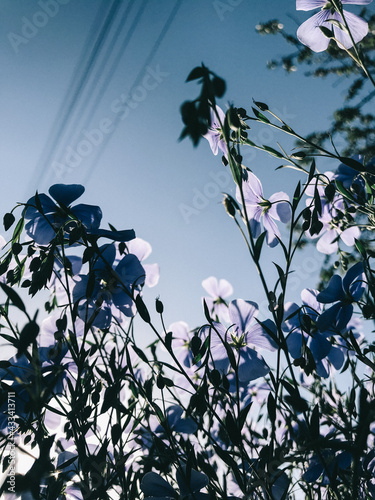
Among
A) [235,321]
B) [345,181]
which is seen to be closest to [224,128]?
[235,321]

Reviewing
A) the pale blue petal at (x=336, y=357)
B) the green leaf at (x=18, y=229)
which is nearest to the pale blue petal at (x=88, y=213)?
the green leaf at (x=18, y=229)

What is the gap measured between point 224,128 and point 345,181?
573 mm

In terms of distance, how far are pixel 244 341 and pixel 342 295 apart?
24 cm

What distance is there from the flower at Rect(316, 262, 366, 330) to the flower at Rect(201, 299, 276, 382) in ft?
0.39

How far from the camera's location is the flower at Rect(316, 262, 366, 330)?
0.72 metres

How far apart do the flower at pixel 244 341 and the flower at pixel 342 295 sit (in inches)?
4.7

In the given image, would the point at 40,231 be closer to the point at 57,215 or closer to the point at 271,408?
the point at 57,215

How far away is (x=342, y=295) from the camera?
74 cm

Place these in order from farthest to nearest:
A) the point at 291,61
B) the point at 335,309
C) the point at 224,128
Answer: the point at 291,61, the point at 335,309, the point at 224,128

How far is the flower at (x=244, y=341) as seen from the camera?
743 mm

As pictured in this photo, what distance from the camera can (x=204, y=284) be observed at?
4.84 feet

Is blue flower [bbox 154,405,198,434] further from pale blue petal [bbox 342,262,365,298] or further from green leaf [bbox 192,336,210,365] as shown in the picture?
pale blue petal [bbox 342,262,365,298]

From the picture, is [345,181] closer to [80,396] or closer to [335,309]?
[335,309]

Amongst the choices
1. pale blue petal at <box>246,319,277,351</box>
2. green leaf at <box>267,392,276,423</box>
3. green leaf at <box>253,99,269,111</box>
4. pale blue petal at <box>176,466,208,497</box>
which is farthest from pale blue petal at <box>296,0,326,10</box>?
pale blue petal at <box>176,466,208,497</box>
